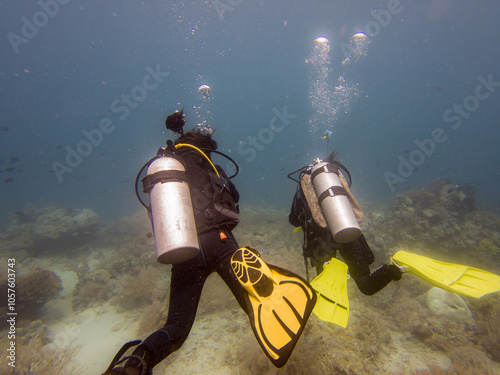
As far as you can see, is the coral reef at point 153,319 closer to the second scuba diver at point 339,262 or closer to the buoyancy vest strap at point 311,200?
the second scuba diver at point 339,262

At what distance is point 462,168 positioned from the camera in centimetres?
9269

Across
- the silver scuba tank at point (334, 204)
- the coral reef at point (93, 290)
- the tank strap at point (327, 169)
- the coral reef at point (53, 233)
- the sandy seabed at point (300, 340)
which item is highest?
the coral reef at point (53, 233)

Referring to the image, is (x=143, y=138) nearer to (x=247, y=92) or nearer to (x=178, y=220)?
(x=247, y=92)

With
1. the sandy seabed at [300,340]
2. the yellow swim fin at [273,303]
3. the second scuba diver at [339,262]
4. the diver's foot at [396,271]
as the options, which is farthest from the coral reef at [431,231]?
the yellow swim fin at [273,303]

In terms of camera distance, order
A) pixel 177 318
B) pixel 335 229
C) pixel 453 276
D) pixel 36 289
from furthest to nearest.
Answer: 1. pixel 36 289
2. pixel 335 229
3. pixel 453 276
4. pixel 177 318

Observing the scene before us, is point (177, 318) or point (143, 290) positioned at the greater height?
point (143, 290)

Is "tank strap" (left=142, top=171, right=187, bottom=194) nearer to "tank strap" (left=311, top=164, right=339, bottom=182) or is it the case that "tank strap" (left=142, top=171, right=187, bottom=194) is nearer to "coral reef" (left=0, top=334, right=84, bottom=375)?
"tank strap" (left=311, top=164, right=339, bottom=182)

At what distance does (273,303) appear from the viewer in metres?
2.05

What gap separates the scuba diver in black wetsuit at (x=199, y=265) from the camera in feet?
6.11

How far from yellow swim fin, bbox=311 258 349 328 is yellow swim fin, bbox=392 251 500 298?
3.07 ft

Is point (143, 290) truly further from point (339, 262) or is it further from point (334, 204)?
point (334, 204)

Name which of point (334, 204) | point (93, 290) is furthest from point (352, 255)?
point (93, 290)

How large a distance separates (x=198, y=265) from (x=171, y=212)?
27.7 inches

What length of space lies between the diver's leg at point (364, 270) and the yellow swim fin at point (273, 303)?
5.84ft
